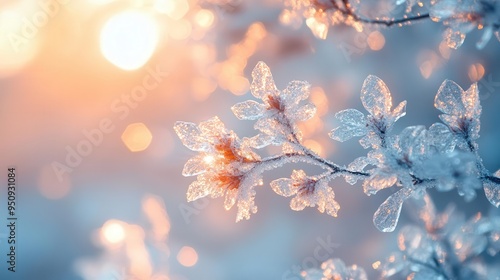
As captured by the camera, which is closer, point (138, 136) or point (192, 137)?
point (192, 137)

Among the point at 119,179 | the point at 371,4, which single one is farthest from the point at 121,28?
the point at 371,4

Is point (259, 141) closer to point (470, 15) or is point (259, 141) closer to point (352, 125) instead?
point (352, 125)

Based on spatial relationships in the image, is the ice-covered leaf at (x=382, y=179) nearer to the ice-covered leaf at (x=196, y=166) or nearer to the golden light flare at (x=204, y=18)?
the ice-covered leaf at (x=196, y=166)

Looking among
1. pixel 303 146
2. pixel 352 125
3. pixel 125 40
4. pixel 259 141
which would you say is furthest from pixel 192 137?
pixel 125 40

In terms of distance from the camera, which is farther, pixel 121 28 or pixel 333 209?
pixel 121 28

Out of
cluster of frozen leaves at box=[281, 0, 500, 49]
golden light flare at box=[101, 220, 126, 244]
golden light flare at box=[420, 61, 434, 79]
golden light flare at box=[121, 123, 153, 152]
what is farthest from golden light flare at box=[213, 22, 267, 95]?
cluster of frozen leaves at box=[281, 0, 500, 49]

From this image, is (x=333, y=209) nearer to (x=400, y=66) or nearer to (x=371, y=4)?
(x=371, y=4)
